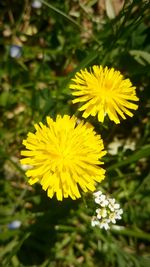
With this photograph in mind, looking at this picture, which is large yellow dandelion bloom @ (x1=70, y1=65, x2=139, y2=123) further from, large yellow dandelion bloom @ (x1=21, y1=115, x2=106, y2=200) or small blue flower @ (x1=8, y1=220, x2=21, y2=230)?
small blue flower @ (x1=8, y1=220, x2=21, y2=230)

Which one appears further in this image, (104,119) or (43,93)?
(43,93)

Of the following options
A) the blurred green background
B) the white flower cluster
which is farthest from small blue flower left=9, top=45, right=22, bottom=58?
the white flower cluster

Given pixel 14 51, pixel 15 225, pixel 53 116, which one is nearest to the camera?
pixel 53 116

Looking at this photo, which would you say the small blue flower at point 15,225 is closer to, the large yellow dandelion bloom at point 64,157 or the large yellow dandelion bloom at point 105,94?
the large yellow dandelion bloom at point 64,157

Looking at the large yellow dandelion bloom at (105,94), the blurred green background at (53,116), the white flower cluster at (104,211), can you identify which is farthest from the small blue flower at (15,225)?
the large yellow dandelion bloom at (105,94)

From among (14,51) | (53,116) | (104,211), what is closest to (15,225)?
(53,116)

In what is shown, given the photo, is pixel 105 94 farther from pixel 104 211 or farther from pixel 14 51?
pixel 14 51

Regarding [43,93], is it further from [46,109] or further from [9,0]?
[9,0]

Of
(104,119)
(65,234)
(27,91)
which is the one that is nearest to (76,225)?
(65,234)
